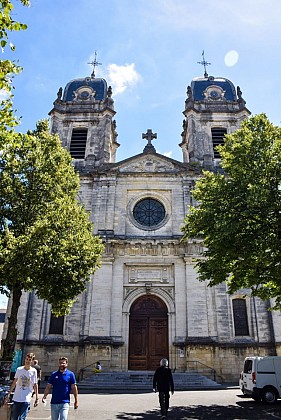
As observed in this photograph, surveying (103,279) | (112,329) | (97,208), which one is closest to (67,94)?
(97,208)

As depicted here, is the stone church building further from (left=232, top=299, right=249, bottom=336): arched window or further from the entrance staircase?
the entrance staircase

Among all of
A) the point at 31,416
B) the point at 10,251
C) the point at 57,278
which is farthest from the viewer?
the point at 57,278

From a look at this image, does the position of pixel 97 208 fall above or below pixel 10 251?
above

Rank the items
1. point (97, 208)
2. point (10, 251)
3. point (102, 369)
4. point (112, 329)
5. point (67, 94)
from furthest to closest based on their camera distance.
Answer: point (67, 94) < point (97, 208) < point (112, 329) < point (102, 369) < point (10, 251)

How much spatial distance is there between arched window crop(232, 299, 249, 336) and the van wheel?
353 inches

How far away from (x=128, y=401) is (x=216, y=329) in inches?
372

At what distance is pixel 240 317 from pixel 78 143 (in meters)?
16.7

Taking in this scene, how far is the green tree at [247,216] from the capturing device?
11375mm

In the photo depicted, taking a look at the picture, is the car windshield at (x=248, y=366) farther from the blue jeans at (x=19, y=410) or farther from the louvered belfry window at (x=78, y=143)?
the louvered belfry window at (x=78, y=143)

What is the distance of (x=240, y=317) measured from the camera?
67.1ft

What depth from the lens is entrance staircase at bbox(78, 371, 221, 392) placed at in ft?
51.0

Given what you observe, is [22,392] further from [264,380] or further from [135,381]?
[135,381]

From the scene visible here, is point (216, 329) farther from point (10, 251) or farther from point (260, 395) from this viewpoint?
point (10, 251)

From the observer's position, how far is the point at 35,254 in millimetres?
11180
